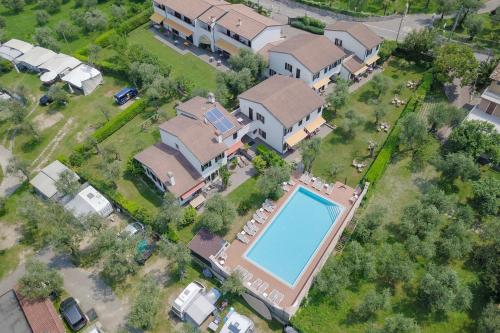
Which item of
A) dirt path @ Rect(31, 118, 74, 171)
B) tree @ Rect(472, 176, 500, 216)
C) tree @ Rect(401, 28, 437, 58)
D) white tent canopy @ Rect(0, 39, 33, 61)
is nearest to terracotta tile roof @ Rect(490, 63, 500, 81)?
tree @ Rect(401, 28, 437, 58)

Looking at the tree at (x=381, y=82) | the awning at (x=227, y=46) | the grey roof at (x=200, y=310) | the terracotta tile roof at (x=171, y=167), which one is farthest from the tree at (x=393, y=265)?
the awning at (x=227, y=46)

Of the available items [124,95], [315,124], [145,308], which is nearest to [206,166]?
[315,124]

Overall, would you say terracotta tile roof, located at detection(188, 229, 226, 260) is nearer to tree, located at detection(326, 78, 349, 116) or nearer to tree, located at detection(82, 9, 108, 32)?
tree, located at detection(326, 78, 349, 116)

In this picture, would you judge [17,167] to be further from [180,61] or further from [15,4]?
[15,4]

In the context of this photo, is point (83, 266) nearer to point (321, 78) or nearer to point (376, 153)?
point (376, 153)

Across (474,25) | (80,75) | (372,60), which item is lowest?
(80,75)

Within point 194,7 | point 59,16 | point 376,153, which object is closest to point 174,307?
point 376,153
